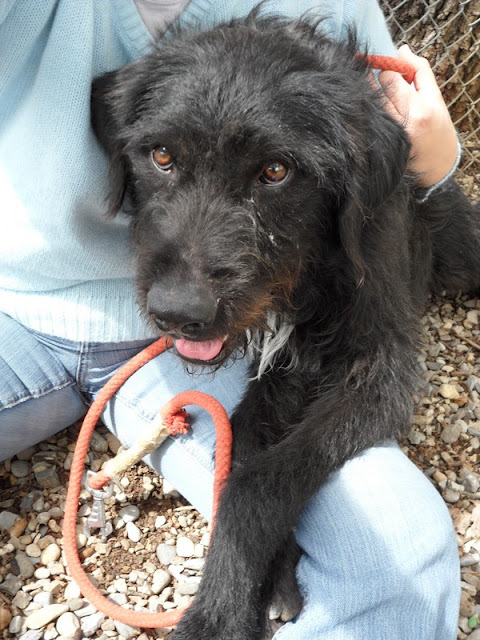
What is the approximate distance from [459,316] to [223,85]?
2.13 meters

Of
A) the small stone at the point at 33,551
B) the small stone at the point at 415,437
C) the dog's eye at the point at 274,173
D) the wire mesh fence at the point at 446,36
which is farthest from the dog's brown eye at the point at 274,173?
the wire mesh fence at the point at 446,36

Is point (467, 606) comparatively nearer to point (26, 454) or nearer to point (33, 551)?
point (33, 551)

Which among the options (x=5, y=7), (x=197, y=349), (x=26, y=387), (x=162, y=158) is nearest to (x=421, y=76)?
(x=162, y=158)

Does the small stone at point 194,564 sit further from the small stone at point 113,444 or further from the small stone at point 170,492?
the small stone at point 113,444

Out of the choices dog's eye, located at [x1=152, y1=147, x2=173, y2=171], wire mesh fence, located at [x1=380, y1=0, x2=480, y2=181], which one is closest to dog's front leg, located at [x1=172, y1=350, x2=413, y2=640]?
dog's eye, located at [x1=152, y1=147, x2=173, y2=171]

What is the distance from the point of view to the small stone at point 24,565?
2.43m

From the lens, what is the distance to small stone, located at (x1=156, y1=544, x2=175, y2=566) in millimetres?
2484

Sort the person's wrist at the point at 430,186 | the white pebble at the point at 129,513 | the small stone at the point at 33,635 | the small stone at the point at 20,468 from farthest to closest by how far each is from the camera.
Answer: the small stone at the point at 20,468, the white pebble at the point at 129,513, the person's wrist at the point at 430,186, the small stone at the point at 33,635

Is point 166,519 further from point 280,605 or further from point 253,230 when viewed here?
point 253,230

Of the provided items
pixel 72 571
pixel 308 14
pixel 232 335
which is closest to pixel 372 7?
pixel 308 14

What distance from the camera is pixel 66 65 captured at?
6.28 ft

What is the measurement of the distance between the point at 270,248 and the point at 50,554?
1399 mm

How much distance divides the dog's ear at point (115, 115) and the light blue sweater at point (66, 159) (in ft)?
0.16

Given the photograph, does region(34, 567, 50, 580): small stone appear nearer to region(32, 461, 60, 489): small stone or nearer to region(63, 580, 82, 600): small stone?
region(63, 580, 82, 600): small stone
